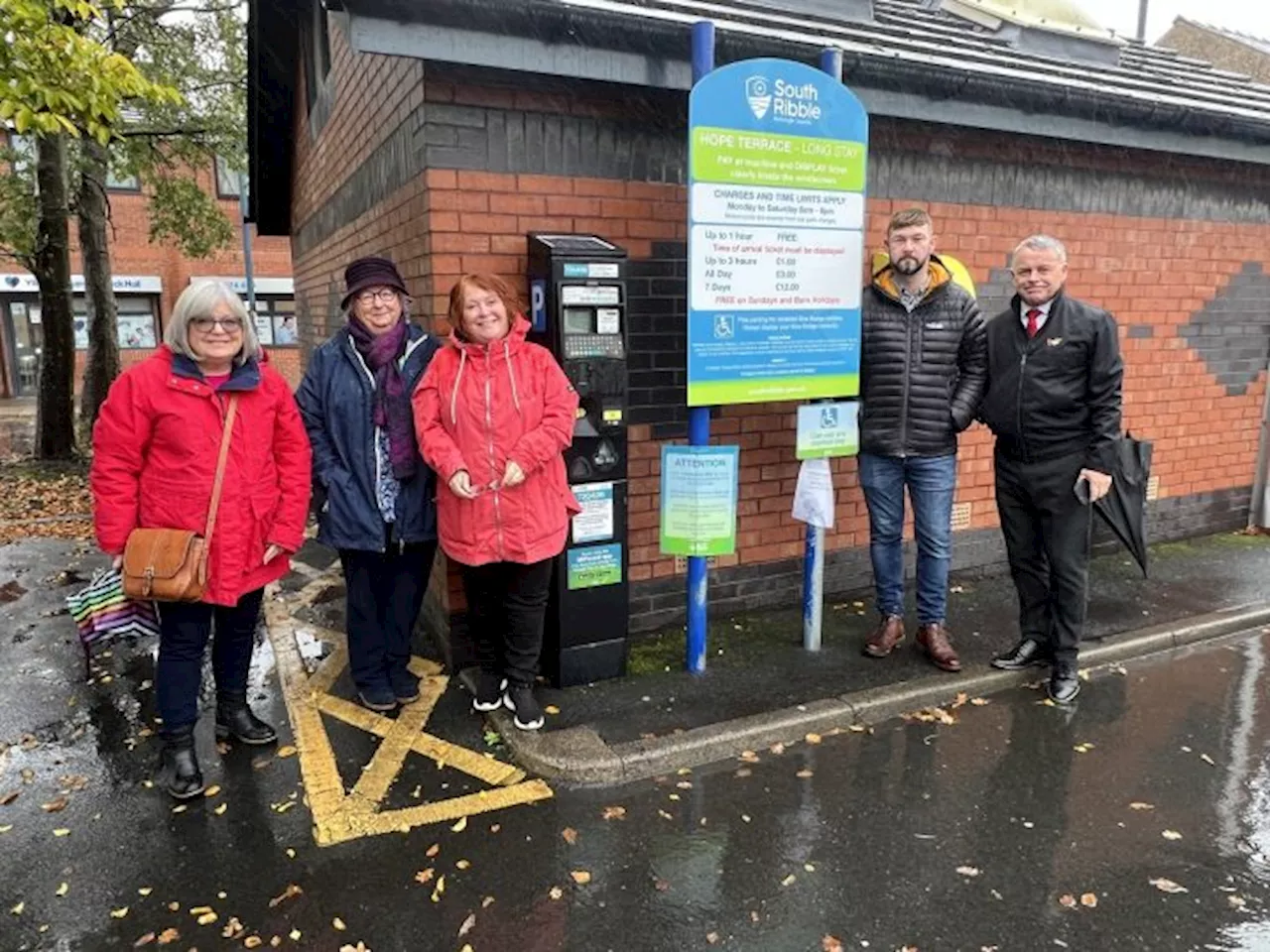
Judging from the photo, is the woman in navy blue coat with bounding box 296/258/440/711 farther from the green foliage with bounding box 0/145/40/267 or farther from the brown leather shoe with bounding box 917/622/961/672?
the green foliage with bounding box 0/145/40/267

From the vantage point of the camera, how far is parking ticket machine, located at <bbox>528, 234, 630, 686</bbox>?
3617 mm

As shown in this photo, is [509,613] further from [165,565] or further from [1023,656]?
[1023,656]

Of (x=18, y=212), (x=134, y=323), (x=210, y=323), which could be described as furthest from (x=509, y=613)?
(x=134, y=323)

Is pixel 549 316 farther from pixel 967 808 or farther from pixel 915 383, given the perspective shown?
pixel 967 808

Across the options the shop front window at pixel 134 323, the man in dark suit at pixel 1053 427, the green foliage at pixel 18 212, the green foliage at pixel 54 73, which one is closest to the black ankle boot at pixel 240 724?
the man in dark suit at pixel 1053 427

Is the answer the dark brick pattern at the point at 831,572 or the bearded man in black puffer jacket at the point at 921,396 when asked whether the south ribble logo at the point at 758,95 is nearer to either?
the bearded man in black puffer jacket at the point at 921,396

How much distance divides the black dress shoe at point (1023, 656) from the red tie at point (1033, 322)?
1478mm

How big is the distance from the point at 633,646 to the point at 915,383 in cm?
188

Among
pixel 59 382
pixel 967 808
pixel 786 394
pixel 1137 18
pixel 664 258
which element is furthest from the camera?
pixel 1137 18

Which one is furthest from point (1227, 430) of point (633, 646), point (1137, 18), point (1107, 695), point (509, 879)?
point (1137, 18)

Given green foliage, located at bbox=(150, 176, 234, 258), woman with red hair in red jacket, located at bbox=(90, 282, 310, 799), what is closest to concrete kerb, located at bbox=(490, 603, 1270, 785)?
woman with red hair in red jacket, located at bbox=(90, 282, 310, 799)

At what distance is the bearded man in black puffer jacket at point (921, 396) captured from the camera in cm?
401

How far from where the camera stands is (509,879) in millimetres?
2783

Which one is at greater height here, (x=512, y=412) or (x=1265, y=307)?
(x=1265, y=307)
